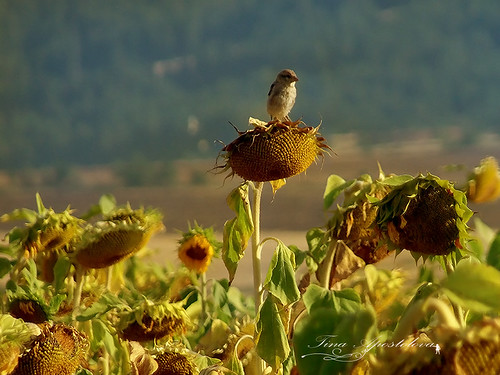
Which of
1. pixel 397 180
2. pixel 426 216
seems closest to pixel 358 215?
pixel 397 180

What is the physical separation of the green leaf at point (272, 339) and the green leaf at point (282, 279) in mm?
15

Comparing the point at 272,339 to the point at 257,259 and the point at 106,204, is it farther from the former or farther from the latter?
the point at 106,204

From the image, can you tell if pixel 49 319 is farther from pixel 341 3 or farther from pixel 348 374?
pixel 341 3

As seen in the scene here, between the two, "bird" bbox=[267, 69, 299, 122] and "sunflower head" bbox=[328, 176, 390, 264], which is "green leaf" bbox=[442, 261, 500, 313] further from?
"bird" bbox=[267, 69, 299, 122]

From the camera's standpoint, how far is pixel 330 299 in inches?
22.6

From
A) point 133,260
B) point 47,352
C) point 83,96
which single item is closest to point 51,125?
point 83,96

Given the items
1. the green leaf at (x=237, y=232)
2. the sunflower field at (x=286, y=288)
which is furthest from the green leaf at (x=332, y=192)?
the green leaf at (x=237, y=232)

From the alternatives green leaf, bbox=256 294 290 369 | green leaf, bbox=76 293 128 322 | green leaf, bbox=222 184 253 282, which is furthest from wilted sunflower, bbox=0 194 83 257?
green leaf, bbox=256 294 290 369

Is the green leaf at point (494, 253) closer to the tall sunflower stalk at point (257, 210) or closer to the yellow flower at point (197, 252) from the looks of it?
the tall sunflower stalk at point (257, 210)

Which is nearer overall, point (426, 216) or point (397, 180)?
point (426, 216)

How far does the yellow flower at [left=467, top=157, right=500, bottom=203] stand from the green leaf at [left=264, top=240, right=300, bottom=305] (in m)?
0.23

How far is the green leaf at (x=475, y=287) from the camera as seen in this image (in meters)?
0.36

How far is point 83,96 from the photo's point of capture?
413 inches

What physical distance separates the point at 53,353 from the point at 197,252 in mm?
480
